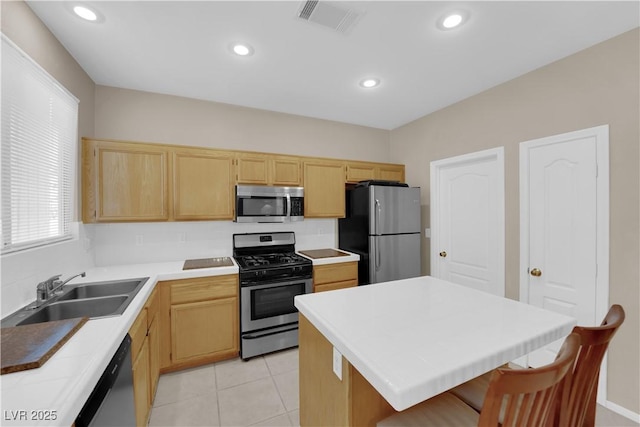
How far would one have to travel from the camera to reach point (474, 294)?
61.7 inches

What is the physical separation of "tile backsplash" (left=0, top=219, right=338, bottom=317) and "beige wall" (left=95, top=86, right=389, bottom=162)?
3.14 feet

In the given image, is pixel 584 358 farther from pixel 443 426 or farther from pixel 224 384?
pixel 224 384

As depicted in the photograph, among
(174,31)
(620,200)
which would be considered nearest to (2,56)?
(174,31)

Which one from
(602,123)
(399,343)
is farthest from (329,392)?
(602,123)

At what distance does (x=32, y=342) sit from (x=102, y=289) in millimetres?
1016

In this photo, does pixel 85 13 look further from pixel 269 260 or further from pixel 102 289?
pixel 269 260

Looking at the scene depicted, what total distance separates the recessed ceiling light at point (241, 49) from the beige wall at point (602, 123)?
7.87ft

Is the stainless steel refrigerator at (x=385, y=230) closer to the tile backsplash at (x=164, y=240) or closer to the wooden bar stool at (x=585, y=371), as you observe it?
the tile backsplash at (x=164, y=240)

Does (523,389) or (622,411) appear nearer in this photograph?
(523,389)

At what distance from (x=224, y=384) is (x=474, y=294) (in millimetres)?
2135

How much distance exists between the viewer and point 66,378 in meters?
0.93

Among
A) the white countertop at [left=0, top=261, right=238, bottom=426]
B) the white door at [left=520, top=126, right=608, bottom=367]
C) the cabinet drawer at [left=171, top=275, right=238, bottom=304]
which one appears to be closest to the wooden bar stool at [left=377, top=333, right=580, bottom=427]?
the white countertop at [left=0, top=261, right=238, bottom=426]

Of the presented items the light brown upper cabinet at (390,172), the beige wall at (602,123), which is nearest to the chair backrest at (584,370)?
the beige wall at (602,123)

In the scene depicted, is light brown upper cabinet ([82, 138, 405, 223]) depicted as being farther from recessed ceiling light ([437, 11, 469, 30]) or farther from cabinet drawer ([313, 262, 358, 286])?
recessed ceiling light ([437, 11, 469, 30])
